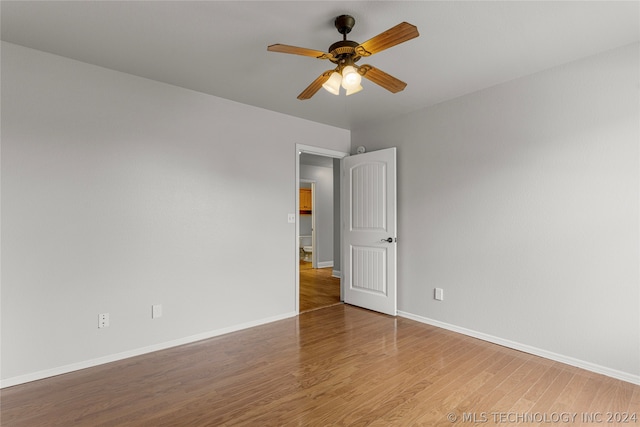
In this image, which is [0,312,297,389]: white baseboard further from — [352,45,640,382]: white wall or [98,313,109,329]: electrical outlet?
[352,45,640,382]: white wall

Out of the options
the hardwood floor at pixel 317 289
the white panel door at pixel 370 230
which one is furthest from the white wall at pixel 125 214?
the white panel door at pixel 370 230

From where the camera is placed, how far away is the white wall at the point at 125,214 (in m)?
2.43

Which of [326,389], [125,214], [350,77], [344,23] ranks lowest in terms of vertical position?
[326,389]

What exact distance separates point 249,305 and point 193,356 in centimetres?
86

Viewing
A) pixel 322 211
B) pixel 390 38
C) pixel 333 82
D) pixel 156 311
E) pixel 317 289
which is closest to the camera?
pixel 390 38

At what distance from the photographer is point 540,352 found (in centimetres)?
284

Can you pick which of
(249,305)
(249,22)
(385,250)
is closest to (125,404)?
(249,305)

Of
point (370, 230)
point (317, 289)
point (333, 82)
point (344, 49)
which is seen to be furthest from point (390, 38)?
point (317, 289)

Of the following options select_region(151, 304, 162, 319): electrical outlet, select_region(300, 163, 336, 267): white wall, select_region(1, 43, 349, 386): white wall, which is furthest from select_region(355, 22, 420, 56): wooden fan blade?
select_region(300, 163, 336, 267): white wall

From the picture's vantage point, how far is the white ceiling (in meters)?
1.99

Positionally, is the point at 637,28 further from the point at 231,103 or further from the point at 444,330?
the point at 231,103

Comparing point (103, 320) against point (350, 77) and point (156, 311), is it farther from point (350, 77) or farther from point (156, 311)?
point (350, 77)

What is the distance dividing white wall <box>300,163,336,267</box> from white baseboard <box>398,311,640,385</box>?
13.4 ft

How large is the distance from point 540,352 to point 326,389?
1.97m
